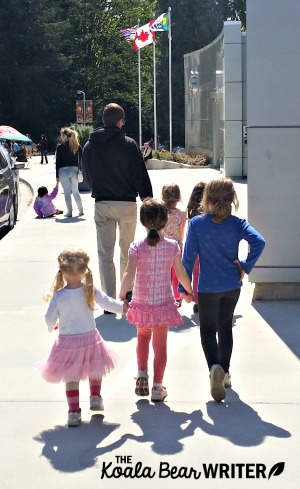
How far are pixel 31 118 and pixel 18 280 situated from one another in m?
68.7

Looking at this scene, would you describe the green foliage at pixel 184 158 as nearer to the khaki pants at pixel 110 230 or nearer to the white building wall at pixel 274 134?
the white building wall at pixel 274 134

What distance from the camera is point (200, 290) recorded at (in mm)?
6375

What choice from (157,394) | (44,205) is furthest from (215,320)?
(44,205)

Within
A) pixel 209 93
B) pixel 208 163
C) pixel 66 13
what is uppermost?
pixel 66 13

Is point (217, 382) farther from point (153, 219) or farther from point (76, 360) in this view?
point (153, 219)

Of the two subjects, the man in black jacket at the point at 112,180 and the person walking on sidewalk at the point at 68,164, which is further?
the person walking on sidewalk at the point at 68,164

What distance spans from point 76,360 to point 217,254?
1183mm

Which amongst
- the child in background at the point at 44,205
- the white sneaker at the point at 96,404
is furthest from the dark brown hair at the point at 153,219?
the child in background at the point at 44,205

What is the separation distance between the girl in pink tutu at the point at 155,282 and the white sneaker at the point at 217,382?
1.12 feet

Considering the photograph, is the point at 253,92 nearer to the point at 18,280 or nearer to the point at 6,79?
the point at 18,280

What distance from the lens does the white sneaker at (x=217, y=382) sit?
612 centimetres

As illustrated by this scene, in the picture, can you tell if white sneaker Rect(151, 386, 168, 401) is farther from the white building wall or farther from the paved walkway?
the white building wall

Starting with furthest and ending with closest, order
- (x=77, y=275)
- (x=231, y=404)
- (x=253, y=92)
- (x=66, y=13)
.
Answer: (x=66, y=13) → (x=253, y=92) → (x=231, y=404) → (x=77, y=275)

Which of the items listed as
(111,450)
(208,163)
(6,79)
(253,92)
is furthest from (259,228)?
(6,79)
